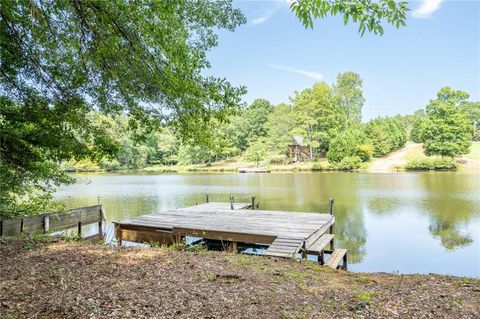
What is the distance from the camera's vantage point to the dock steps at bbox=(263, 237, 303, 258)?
6680 millimetres

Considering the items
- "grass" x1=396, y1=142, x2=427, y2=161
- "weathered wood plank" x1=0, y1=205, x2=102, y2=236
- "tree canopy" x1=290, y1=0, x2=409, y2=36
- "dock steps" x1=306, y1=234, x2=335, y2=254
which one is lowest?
"dock steps" x1=306, y1=234, x2=335, y2=254

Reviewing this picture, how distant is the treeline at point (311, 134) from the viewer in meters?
44.3

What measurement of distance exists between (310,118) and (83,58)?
146ft

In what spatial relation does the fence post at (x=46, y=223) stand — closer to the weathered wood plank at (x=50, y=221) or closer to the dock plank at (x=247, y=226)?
the weathered wood plank at (x=50, y=221)

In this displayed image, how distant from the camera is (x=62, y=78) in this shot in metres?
4.81

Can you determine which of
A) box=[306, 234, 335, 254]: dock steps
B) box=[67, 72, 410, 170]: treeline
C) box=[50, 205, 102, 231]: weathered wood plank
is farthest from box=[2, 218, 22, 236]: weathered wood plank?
box=[67, 72, 410, 170]: treeline

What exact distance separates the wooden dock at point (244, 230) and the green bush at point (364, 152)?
3559 centimetres

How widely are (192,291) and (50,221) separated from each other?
623 cm

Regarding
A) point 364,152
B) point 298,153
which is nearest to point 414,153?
point 364,152

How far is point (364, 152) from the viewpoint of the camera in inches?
1720

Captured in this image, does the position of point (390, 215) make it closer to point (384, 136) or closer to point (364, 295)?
point (364, 295)

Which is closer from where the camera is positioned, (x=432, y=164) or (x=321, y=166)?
(x=432, y=164)

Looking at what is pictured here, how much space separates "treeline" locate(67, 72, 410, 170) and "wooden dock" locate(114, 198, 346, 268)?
31253 millimetres

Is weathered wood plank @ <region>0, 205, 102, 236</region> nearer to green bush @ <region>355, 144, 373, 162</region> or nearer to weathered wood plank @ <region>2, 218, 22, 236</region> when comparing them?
weathered wood plank @ <region>2, 218, 22, 236</region>
